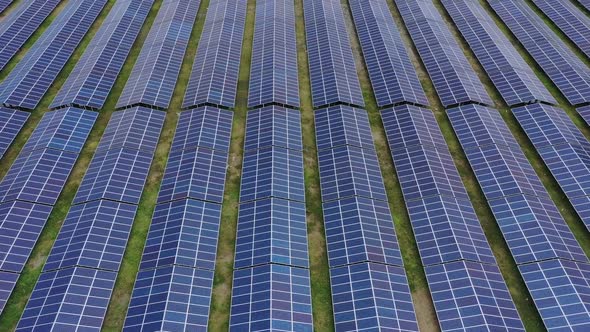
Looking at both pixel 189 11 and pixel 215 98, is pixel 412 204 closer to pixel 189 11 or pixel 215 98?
pixel 215 98

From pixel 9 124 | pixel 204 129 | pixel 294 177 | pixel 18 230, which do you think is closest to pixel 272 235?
pixel 294 177

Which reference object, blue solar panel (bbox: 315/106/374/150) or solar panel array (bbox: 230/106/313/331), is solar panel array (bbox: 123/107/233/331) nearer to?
solar panel array (bbox: 230/106/313/331)

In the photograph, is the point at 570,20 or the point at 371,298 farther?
the point at 570,20

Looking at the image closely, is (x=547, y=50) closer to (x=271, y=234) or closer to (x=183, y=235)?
(x=271, y=234)

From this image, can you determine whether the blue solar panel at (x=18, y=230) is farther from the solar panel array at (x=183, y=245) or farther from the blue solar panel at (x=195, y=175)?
the blue solar panel at (x=195, y=175)

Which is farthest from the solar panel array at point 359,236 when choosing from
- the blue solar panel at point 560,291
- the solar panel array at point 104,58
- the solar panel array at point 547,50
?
the solar panel array at point 104,58

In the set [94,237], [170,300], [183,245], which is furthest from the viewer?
[94,237]

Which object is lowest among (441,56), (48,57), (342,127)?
(342,127)
